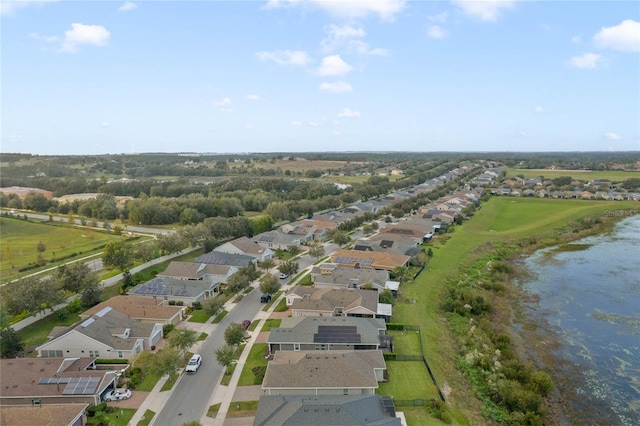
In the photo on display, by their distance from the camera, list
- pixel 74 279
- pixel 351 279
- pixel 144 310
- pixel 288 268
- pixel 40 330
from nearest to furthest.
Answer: pixel 40 330
pixel 144 310
pixel 74 279
pixel 351 279
pixel 288 268

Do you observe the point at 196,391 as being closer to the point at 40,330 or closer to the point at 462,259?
the point at 40,330

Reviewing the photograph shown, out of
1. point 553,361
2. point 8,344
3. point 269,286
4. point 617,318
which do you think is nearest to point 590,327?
point 617,318

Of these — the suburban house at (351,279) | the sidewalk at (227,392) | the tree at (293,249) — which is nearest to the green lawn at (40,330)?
the sidewalk at (227,392)

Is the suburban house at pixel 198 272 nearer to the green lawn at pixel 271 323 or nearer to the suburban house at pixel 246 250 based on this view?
the suburban house at pixel 246 250

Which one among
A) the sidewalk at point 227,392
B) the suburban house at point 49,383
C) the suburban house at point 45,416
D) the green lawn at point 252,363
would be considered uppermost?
the suburban house at point 45,416

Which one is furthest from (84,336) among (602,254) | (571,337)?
(602,254)

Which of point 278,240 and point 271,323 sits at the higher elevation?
point 278,240

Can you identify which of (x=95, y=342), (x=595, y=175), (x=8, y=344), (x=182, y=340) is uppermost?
(x=595, y=175)
